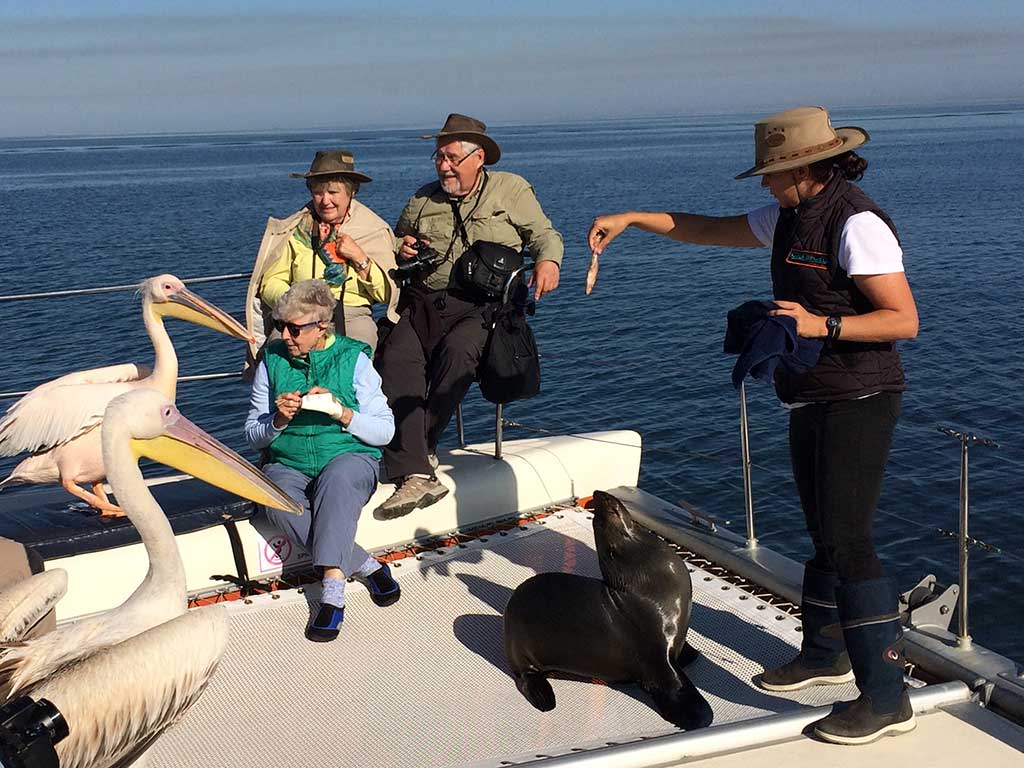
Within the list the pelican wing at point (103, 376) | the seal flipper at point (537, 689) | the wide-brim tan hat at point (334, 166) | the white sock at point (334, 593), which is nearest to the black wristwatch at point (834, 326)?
the seal flipper at point (537, 689)

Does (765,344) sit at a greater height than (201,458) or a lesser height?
greater

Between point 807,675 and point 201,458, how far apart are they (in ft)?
7.24

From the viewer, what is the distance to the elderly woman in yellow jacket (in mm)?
5129

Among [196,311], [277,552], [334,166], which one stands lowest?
[277,552]

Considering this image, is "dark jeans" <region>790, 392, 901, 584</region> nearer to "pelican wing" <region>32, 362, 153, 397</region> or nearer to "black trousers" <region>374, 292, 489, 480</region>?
"black trousers" <region>374, 292, 489, 480</region>

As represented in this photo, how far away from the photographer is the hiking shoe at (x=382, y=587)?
4.57 metres

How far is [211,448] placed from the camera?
12.0ft

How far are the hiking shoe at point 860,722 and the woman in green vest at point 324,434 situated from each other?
1933 mm

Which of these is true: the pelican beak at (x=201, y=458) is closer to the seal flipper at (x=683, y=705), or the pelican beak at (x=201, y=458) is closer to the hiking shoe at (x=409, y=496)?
the hiking shoe at (x=409, y=496)

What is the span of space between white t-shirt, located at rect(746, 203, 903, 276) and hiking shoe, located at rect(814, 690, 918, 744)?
1.31 m

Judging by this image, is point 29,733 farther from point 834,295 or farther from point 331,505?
point 834,295

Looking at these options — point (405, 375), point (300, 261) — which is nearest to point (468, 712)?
point (405, 375)

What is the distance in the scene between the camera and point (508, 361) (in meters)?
5.10

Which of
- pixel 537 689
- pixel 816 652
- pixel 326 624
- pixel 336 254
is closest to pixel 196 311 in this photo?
pixel 336 254
